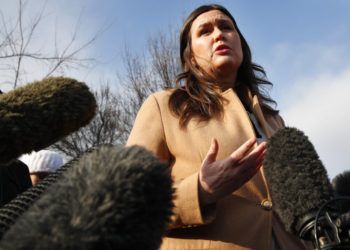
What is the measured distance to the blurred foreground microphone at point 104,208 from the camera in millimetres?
523

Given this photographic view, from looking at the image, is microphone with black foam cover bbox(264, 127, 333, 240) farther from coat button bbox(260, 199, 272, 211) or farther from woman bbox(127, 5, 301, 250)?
coat button bbox(260, 199, 272, 211)

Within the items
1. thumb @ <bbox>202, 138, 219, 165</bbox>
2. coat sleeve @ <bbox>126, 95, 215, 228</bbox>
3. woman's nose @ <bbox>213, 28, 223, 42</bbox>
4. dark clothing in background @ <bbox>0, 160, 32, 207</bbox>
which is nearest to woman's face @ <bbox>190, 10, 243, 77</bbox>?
woman's nose @ <bbox>213, 28, 223, 42</bbox>

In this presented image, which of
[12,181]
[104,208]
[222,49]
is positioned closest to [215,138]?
[222,49]

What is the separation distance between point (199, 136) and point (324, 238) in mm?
686

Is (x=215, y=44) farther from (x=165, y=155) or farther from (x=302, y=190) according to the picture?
(x=302, y=190)

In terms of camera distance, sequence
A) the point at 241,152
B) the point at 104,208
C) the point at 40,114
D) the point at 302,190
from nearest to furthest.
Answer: the point at 104,208, the point at 40,114, the point at 302,190, the point at 241,152

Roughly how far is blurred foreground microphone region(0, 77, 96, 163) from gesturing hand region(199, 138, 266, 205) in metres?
0.59

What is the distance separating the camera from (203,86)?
1.74 m

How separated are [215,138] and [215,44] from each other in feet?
A: 1.46

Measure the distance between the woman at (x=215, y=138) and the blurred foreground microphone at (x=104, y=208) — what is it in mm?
685

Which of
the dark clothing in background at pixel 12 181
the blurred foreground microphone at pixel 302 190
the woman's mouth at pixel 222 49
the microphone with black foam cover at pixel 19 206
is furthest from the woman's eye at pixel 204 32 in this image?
the microphone with black foam cover at pixel 19 206

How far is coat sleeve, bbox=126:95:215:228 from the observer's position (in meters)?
1.36

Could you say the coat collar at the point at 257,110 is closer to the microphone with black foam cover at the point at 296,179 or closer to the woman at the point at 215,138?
the woman at the point at 215,138

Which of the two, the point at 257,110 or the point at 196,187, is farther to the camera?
the point at 257,110
